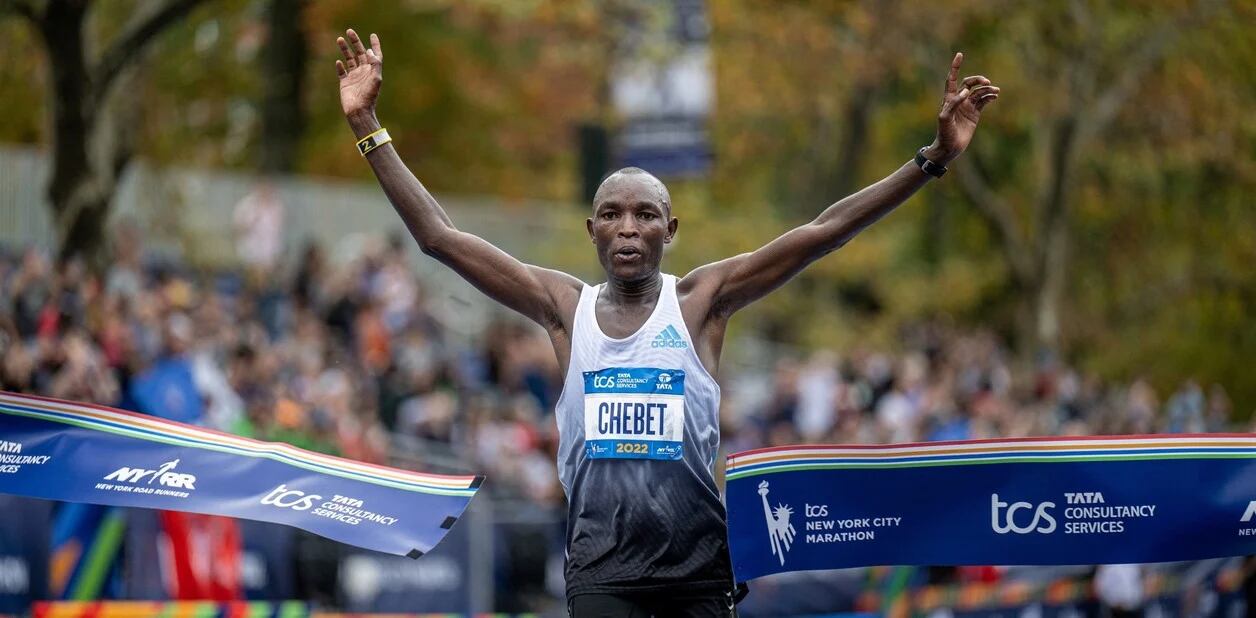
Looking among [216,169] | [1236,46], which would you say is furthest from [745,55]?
[216,169]

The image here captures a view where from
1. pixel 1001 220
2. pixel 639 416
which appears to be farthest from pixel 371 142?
pixel 1001 220

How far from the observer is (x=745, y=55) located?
2291cm

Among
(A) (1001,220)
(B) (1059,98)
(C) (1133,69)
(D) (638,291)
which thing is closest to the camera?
(D) (638,291)

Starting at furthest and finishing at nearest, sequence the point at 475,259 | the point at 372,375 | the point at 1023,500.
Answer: the point at 372,375, the point at 1023,500, the point at 475,259

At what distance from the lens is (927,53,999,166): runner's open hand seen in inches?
236

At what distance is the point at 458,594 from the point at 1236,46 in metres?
11.5

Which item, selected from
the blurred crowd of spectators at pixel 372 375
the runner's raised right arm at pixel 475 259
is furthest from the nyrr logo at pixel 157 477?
the blurred crowd of spectators at pixel 372 375

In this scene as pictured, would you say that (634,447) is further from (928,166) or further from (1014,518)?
(1014,518)

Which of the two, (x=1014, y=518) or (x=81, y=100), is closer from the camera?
(x=1014, y=518)

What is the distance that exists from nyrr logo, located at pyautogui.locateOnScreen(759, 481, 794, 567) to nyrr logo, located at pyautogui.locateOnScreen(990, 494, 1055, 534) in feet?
2.46

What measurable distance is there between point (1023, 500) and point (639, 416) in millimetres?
1675

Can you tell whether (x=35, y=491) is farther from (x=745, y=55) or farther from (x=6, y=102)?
(x=745, y=55)

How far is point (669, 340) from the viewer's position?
587cm

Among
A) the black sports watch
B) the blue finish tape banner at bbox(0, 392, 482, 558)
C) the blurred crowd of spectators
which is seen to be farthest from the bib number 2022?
the blurred crowd of spectators
